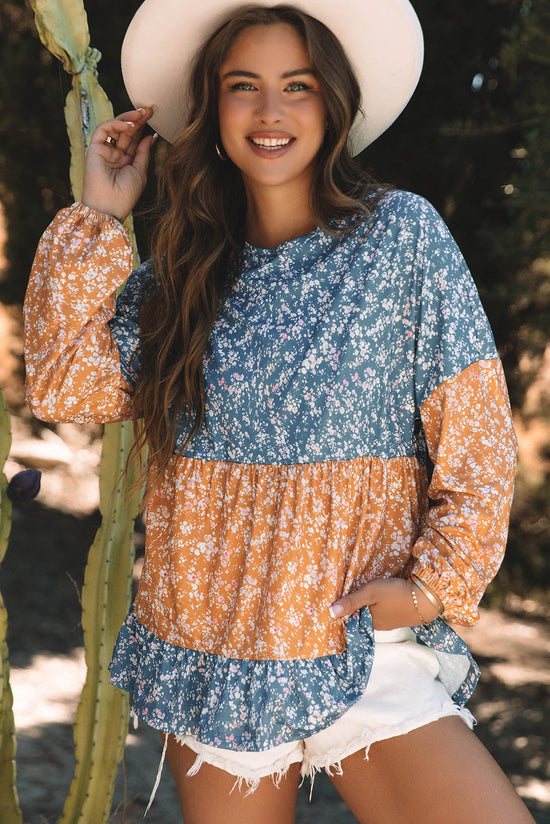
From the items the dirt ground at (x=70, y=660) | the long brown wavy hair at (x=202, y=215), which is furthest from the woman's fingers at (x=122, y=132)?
the dirt ground at (x=70, y=660)

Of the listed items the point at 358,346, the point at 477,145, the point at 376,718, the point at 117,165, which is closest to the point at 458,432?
the point at 358,346

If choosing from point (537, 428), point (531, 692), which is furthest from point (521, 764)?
point (537, 428)

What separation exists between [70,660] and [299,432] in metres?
3.41

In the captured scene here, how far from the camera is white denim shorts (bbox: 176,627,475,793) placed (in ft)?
5.76

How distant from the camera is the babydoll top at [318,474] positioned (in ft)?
5.93

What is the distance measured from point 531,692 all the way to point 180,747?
10.1 feet

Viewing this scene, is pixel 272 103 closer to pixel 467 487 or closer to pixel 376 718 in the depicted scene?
pixel 467 487

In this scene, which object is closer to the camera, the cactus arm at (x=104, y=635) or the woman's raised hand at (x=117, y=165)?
the woman's raised hand at (x=117, y=165)

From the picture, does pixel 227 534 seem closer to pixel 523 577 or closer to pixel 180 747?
pixel 180 747

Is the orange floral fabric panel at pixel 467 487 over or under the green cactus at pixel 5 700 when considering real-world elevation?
over

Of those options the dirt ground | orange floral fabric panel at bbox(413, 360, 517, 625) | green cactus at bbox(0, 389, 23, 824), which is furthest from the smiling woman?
the dirt ground

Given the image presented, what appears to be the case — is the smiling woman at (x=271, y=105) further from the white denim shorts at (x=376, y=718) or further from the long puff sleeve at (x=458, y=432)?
the white denim shorts at (x=376, y=718)

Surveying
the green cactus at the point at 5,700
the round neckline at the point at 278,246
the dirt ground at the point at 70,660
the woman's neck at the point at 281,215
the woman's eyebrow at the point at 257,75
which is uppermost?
the woman's eyebrow at the point at 257,75

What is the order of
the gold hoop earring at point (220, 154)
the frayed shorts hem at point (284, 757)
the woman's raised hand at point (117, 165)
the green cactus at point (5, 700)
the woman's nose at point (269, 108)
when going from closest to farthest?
the frayed shorts hem at point (284, 757) → the woman's nose at point (269, 108) → the woman's raised hand at point (117, 165) → the gold hoop earring at point (220, 154) → the green cactus at point (5, 700)
